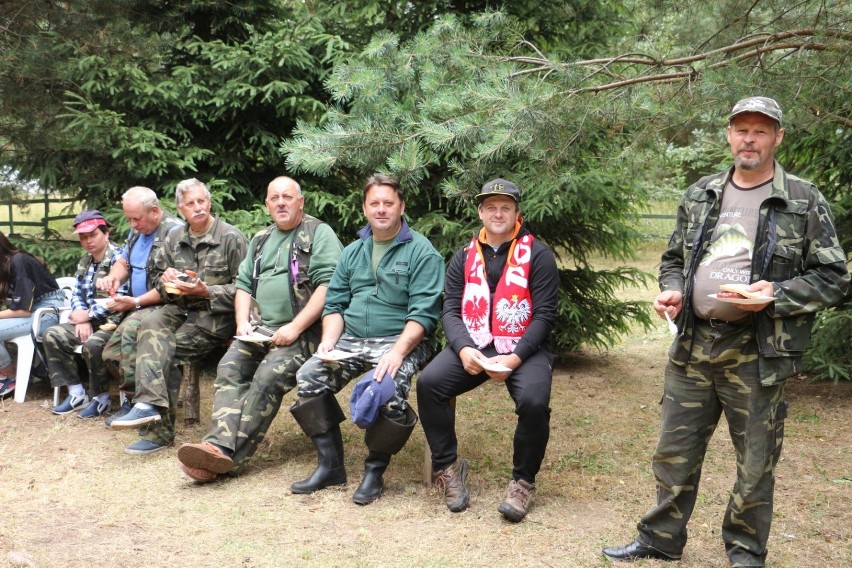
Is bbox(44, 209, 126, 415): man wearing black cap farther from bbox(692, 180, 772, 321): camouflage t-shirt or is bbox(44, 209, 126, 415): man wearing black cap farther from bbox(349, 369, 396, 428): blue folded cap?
bbox(692, 180, 772, 321): camouflage t-shirt

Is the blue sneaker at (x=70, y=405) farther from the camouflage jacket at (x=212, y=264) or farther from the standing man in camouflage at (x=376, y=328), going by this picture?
the standing man in camouflage at (x=376, y=328)

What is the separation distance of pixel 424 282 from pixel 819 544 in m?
2.30

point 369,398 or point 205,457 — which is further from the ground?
point 369,398

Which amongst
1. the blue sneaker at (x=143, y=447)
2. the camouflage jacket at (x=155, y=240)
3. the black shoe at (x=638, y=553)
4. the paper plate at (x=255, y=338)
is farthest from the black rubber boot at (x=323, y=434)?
the camouflage jacket at (x=155, y=240)

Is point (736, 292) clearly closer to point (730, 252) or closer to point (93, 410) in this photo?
point (730, 252)

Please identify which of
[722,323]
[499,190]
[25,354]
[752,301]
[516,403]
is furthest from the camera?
[25,354]

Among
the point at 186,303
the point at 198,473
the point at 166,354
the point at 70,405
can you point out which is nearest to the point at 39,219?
the point at 70,405

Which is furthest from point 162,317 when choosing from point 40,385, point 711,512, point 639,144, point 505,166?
point 711,512

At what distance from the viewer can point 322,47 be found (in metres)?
7.09

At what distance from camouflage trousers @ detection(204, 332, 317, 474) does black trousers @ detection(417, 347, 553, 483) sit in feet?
3.29

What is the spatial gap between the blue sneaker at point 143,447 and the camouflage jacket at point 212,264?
799mm

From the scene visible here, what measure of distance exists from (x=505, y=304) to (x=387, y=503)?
1212 mm

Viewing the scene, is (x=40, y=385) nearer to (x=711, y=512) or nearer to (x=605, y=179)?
(x=605, y=179)

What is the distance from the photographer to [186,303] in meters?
5.57
